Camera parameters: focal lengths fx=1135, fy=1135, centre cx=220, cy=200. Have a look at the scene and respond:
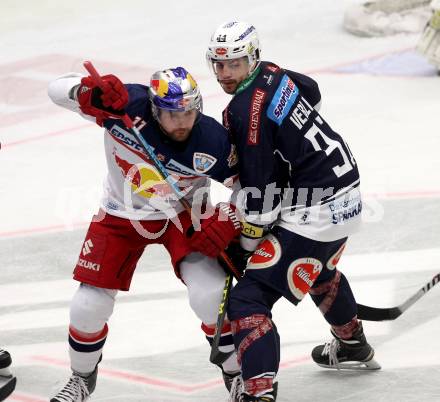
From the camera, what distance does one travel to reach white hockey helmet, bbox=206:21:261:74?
4473 millimetres

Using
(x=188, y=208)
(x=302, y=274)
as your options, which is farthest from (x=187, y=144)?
(x=302, y=274)

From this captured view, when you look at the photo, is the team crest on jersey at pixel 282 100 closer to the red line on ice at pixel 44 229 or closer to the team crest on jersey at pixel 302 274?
the team crest on jersey at pixel 302 274

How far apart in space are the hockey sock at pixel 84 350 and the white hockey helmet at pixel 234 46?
1.22m

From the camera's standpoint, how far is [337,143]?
455 cm

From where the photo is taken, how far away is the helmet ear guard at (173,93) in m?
4.33

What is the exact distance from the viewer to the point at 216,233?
4.42 m

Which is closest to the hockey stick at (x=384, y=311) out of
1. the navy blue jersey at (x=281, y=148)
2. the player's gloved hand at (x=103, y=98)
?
the navy blue jersey at (x=281, y=148)

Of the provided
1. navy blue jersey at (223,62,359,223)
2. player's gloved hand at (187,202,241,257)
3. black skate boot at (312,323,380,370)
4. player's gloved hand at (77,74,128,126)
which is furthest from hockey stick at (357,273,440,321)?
player's gloved hand at (77,74,128,126)

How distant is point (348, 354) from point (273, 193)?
1.03m

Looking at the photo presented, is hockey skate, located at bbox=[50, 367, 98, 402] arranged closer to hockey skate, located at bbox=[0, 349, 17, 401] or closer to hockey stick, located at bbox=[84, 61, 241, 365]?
hockey skate, located at bbox=[0, 349, 17, 401]

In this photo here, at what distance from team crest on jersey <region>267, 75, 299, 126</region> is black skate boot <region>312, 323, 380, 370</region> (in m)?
1.20

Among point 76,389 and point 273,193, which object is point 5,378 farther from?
point 273,193

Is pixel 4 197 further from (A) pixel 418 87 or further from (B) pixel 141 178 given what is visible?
(A) pixel 418 87

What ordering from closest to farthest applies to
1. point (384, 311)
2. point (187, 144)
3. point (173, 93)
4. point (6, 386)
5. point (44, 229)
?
point (173, 93) → point (187, 144) → point (6, 386) → point (384, 311) → point (44, 229)
